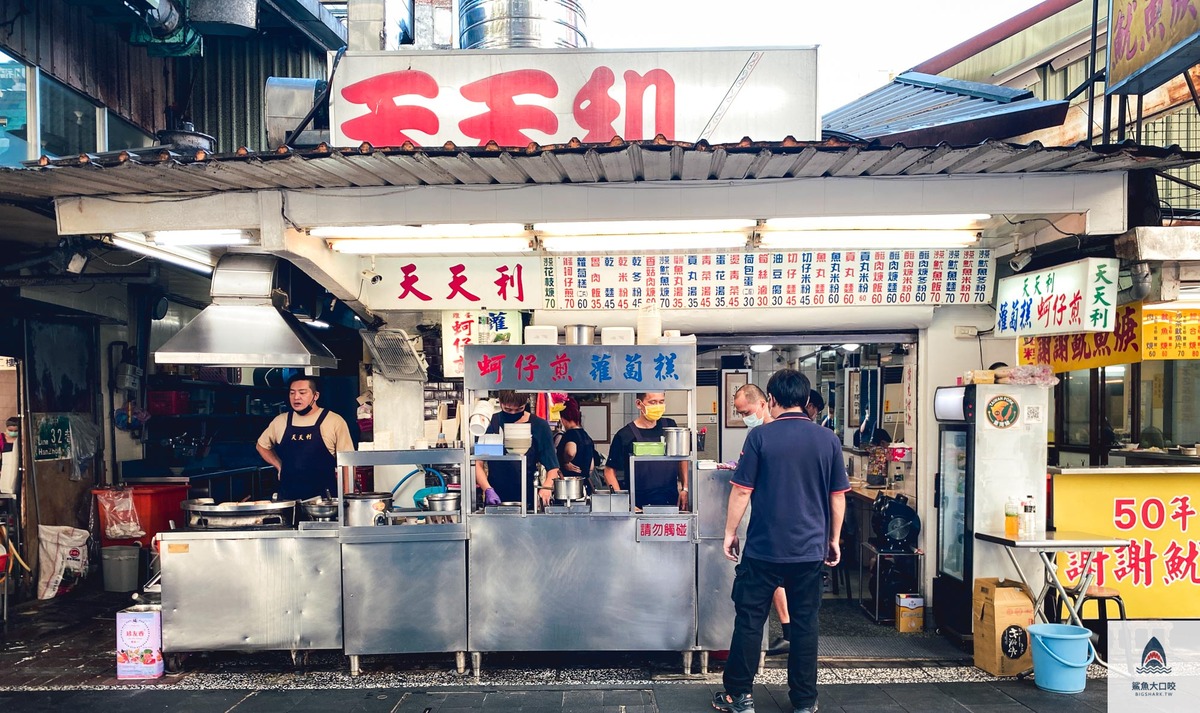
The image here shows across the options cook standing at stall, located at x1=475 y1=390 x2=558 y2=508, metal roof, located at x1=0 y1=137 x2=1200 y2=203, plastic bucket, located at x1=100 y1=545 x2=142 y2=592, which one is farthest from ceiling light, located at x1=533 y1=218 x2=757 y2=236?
plastic bucket, located at x1=100 y1=545 x2=142 y2=592

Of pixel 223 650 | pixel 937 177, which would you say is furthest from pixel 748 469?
pixel 223 650

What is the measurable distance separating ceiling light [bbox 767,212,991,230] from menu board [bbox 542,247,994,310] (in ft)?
2.58

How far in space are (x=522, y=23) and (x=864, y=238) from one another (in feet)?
13.8

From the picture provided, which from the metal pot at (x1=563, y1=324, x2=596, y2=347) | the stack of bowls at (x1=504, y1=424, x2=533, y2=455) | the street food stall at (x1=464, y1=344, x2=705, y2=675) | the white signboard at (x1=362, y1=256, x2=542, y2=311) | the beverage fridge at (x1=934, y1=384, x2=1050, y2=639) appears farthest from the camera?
the white signboard at (x1=362, y1=256, x2=542, y2=311)

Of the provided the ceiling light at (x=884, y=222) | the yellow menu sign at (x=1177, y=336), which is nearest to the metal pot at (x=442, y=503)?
the ceiling light at (x=884, y=222)

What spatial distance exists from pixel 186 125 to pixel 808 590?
24.6ft

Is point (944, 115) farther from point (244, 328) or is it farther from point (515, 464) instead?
point (244, 328)

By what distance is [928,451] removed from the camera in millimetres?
7004

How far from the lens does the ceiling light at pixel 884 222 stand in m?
5.52

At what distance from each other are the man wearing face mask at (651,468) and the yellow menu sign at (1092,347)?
3.58 meters

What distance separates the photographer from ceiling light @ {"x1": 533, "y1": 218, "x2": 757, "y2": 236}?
5633 millimetres

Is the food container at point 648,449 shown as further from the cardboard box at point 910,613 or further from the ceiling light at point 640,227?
the cardboard box at point 910,613

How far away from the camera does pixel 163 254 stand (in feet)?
20.8

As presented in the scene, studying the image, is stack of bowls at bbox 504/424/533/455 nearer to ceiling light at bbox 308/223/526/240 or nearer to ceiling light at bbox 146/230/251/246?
ceiling light at bbox 308/223/526/240
